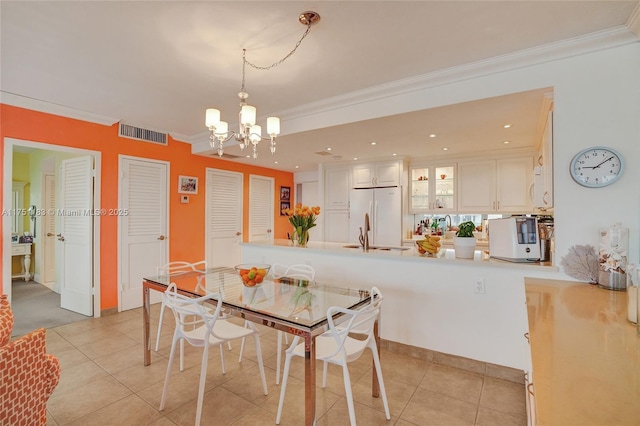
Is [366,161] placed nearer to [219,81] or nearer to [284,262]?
[284,262]

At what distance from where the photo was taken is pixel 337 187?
538 centimetres

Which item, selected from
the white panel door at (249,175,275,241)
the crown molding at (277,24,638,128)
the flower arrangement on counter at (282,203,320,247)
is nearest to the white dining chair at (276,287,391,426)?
the flower arrangement on counter at (282,203,320,247)

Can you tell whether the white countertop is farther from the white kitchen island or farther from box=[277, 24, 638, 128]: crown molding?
box=[277, 24, 638, 128]: crown molding

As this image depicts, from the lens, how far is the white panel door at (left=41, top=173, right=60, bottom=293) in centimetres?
515

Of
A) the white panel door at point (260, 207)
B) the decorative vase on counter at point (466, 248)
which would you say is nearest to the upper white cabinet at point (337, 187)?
the white panel door at point (260, 207)

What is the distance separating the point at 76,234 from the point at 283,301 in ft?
11.5

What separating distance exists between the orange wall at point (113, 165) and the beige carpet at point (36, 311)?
19.9 inches

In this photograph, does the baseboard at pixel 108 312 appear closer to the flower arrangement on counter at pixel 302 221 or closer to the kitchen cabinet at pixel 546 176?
the flower arrangement on counter at pixel 302 221

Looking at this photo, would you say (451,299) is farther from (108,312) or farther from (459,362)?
(108,312)

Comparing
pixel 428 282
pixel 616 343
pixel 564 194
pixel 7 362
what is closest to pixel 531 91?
pixel 564 194

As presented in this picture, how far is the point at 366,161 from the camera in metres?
5.03

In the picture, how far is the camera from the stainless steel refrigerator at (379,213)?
4723 millimetres

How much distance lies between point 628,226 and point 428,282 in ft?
4.49

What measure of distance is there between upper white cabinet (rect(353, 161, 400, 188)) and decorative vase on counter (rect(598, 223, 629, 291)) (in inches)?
121
